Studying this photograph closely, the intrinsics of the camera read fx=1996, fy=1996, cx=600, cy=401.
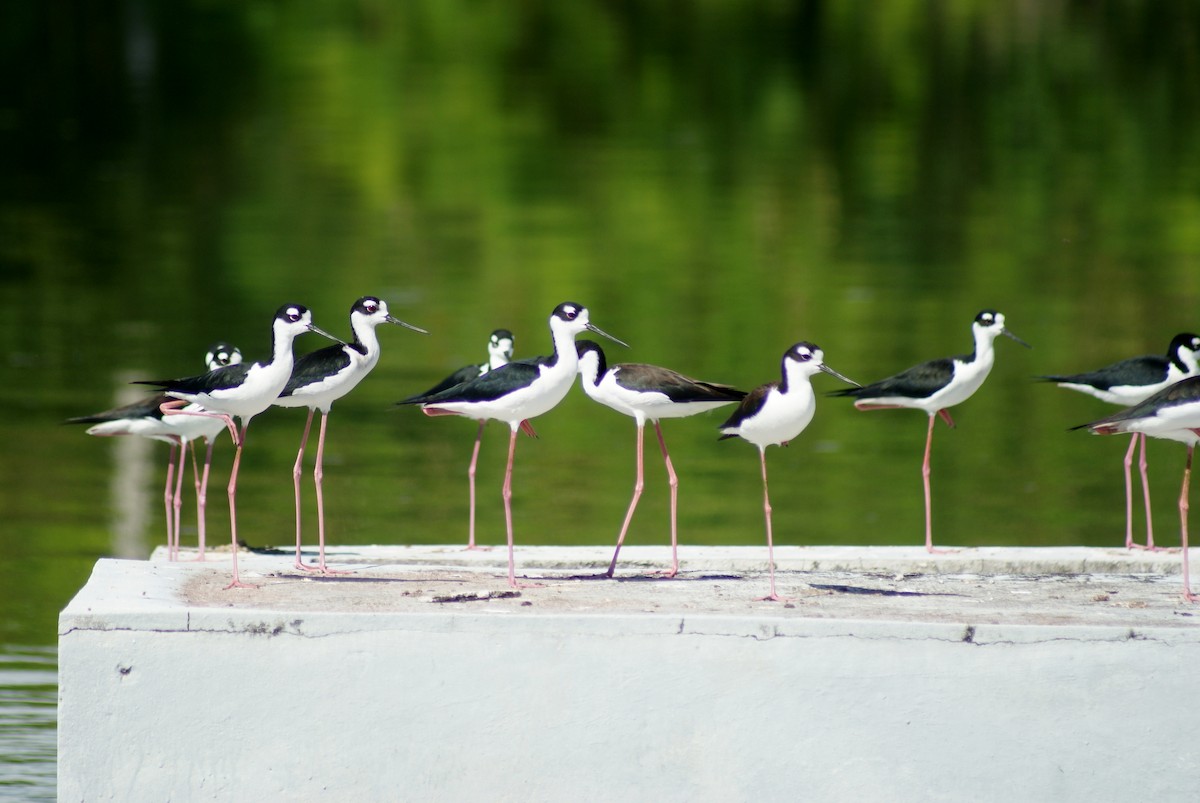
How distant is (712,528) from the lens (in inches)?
699

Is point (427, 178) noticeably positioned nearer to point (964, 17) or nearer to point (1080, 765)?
point (964, 17)

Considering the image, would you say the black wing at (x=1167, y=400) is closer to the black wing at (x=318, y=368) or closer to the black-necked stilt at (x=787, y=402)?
the black-necked stilt at (x=787, y=402)

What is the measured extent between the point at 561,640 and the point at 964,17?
49294 mm

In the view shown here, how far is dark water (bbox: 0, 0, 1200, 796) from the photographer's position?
1931 centimetres

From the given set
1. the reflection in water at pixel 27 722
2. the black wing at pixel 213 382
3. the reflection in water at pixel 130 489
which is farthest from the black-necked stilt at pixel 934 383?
the reflection in water at pixel 130 489

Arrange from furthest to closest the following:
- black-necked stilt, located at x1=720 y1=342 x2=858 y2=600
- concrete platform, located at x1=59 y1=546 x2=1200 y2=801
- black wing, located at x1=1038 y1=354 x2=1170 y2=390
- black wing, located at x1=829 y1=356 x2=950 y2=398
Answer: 1. black wing, located at x1=1038 y1=354 x2=1170 y2=390
2. black wing, located at x1=829 y1=356 x2=950 y2=398
3. black-necked stilt, located at x1=720 y1=342 x2=858 y2=600
4. concrete platform, located at x1=59 y1=546 x2=1200 y2=801

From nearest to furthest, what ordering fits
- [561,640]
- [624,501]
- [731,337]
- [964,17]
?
[561,640] → [624,501] → [731,337] → [964,17]

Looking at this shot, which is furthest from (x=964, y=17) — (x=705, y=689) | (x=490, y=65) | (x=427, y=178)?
(x=705, y=689)

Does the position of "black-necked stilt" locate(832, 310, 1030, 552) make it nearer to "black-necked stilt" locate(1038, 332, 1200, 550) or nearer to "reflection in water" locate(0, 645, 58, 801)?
"black-necked stilt" locate(1038, 332, 1200, 550)

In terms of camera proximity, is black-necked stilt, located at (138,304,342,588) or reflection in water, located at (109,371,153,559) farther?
reflection in water, located at (109,371,153,559)

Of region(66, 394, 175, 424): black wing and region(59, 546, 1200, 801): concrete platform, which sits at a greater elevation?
region(66, 394, 175, 424): black wing

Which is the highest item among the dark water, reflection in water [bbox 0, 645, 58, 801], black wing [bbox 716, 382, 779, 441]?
the dark water

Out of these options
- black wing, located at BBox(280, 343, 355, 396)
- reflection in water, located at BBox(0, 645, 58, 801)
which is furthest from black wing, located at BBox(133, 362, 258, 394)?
reflection in water, located at BBox(0, 645, 58, 801)

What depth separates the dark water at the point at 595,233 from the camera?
19.3 m
